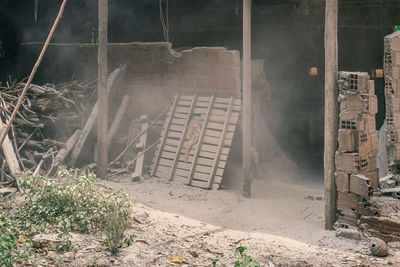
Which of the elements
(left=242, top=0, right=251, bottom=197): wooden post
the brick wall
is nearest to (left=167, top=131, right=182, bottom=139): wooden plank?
the brick wall

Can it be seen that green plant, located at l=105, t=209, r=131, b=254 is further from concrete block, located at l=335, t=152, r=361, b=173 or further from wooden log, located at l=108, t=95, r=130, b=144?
wooden log, located at l=108, t=95, r=130, b=144

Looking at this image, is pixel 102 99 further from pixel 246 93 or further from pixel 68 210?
pixel 68 210

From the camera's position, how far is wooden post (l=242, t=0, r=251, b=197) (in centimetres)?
865

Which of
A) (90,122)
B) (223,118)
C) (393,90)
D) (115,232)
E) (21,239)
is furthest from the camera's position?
(90,122)

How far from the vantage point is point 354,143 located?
7.00m

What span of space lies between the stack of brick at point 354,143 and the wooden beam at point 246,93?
2.07 meters

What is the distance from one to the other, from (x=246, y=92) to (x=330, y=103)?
2.03 m

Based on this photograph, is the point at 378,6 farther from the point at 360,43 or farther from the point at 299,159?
the point at 299,159

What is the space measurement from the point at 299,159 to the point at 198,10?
4061 mm

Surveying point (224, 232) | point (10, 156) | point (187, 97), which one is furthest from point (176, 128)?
point (224, 232)

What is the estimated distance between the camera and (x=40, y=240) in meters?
6.34

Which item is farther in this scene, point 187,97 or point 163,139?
point 187,97

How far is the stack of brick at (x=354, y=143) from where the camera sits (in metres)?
6.87

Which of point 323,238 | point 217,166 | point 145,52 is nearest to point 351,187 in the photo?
point 323,238
